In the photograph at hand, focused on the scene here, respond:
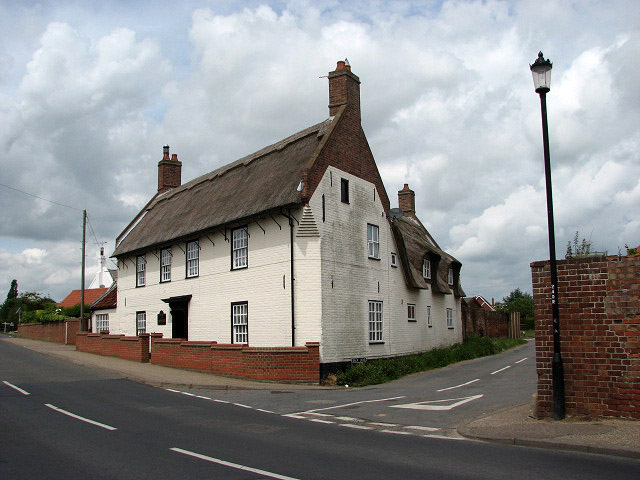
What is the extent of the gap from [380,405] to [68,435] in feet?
23.4

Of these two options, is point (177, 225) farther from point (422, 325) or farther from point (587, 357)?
point (587, 357)

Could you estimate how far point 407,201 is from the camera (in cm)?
3888

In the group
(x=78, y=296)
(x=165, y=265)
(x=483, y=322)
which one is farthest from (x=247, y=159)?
(x=78, y=296)

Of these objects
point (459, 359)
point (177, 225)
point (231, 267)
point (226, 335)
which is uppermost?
point (177, 225)

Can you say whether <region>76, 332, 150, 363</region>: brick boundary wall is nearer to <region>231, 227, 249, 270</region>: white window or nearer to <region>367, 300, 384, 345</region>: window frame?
<region>231, 227, 249, 270</region>: white window

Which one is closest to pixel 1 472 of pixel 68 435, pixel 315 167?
pixel 68 435

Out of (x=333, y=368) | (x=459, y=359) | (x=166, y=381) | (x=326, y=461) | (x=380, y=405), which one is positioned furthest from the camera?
(x=459, y=359)

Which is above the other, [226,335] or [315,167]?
[315,167]

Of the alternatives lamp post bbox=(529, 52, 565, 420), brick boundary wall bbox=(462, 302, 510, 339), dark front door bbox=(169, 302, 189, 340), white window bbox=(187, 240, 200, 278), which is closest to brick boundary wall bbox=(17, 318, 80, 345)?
dark front door bbox=(169, 302, 189, 340)

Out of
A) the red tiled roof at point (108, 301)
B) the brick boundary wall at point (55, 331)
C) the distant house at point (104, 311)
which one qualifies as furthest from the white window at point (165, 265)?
the brick boundary wall at point (55, 331)

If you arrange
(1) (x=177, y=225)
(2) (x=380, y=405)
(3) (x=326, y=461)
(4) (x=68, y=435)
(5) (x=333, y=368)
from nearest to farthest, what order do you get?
(3) (x=326, y=461)
(4) (x=68, y=435)
(2) (x=380, y=405)
(5) (x=333, y=368)
(1) (x=177, y=225)

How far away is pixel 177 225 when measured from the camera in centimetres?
2667

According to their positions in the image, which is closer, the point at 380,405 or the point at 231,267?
the point at 380,405

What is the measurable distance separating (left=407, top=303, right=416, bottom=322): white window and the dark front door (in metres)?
10.1
